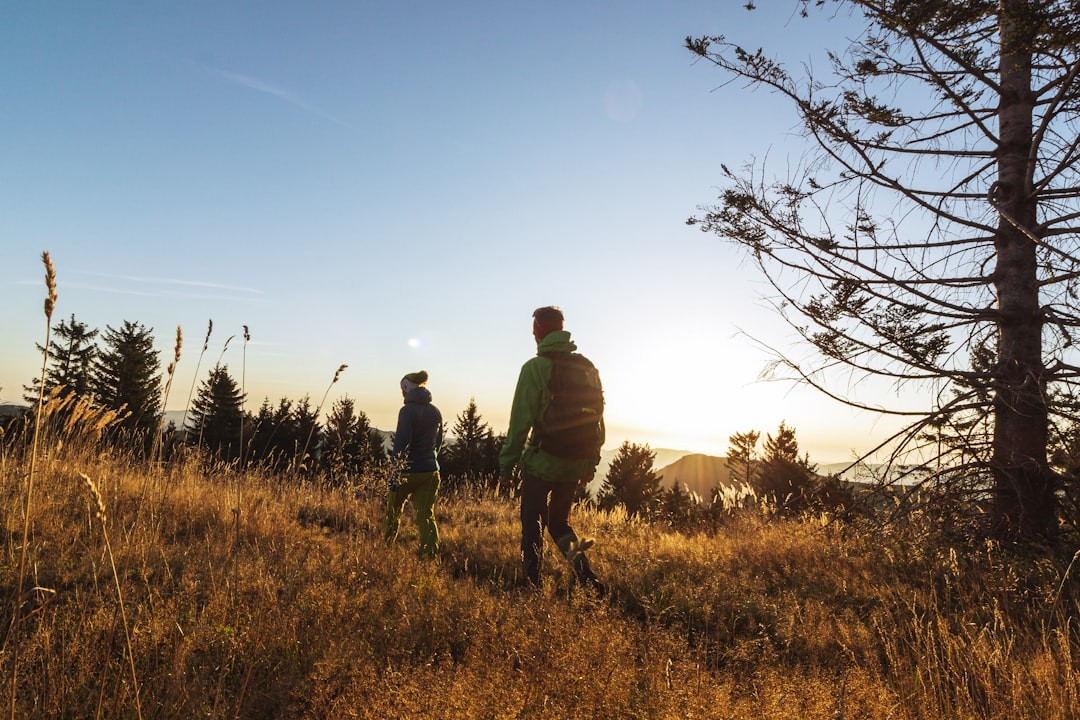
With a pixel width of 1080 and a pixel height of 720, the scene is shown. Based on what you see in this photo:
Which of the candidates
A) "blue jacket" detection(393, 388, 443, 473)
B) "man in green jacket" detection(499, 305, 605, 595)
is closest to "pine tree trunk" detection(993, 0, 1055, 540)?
"man in green jacket" detection(499, 305, 605, 595)

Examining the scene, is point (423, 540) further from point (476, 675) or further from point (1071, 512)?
point (1071, 512)

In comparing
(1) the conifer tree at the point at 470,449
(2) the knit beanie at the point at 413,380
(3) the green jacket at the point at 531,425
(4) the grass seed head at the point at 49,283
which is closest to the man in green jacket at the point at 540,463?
(3) the green jacket at the point at 531,425

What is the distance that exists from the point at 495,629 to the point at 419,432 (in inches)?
133

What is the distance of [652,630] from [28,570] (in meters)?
4.38

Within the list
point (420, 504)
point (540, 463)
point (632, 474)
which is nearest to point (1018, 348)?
point (540, 463)

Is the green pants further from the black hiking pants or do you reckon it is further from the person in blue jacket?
the black hiking pants

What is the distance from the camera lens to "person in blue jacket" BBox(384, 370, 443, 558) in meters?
6.15

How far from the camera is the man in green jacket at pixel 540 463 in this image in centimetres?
466

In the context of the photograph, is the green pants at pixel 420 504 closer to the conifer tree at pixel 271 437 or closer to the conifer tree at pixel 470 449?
the conifer tree at pixel 271 437

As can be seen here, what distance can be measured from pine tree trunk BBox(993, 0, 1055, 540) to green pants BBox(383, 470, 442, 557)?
5466mm

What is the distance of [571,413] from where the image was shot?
4.73 m

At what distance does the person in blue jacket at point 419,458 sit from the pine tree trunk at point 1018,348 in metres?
5.47

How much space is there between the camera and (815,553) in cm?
619

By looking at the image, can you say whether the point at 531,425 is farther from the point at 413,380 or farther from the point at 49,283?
the point at 49,283
